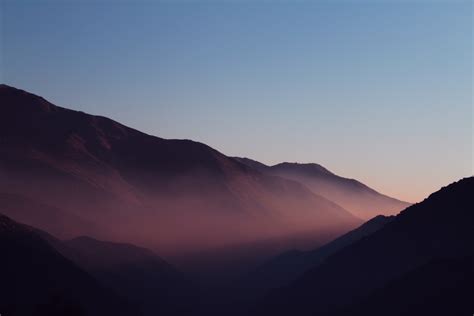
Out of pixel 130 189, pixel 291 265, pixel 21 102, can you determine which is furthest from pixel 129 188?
pixel 291 265

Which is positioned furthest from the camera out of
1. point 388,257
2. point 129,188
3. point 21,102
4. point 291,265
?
point 21,102

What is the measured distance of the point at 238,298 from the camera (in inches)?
3285

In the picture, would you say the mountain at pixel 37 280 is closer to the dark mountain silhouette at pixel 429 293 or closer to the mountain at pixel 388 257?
the mountain at pixel 388 257

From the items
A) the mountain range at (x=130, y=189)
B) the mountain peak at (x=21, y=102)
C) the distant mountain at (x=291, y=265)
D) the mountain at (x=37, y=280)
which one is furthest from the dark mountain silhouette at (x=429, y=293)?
the mountain peak at (x=21, y=102)

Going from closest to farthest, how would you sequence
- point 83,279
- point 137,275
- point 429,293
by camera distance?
1. point 429,293
2. point 83,279
3. point 137,275

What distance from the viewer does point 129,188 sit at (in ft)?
516

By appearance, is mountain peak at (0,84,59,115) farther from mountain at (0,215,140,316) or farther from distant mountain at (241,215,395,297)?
mountain at (0,215,140,316)

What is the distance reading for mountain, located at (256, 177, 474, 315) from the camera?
180 ft

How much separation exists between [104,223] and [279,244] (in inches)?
1465

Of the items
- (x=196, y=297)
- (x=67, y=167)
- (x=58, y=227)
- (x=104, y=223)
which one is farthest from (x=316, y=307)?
(x=67, y=167)

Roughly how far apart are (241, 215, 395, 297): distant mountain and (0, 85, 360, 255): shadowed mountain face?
29.0m

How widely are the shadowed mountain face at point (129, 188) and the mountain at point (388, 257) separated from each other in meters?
58.5

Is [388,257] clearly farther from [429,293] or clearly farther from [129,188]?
[129,188]

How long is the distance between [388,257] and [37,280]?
1269 inches
